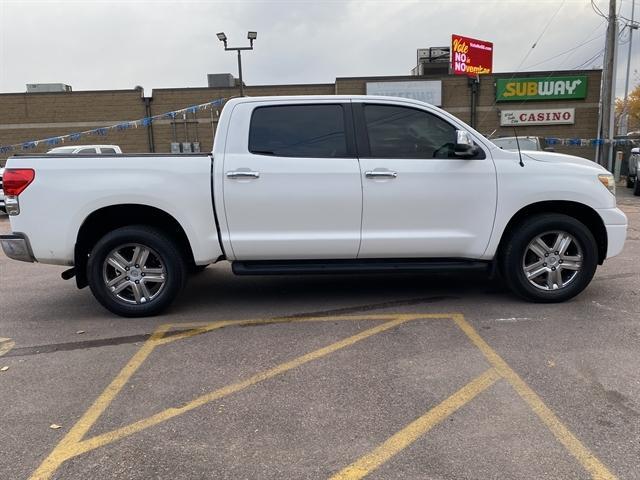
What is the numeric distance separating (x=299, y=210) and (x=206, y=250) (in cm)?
95

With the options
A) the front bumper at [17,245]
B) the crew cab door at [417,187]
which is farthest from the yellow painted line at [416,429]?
the front bumper at [17,245]

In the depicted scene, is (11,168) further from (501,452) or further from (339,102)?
(501,452)

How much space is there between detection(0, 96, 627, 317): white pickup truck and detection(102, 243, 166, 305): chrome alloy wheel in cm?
1

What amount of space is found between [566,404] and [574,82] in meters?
27.8

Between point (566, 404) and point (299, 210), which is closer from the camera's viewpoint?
point (566, 404)

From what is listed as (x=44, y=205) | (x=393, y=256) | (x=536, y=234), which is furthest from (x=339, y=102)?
(x=44, y=205)

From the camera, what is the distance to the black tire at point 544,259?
502 cm

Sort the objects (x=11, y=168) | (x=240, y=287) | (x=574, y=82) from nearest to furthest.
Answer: (x=11, y=168)
(x=240, y=287)
(x=574, y=82)

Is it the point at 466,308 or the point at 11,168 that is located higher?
the point at 11,168

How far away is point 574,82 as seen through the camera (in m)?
26.9

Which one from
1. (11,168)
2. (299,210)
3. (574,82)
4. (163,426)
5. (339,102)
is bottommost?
(163,426)

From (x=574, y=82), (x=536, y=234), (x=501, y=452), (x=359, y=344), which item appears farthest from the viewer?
(x=574, y=82)

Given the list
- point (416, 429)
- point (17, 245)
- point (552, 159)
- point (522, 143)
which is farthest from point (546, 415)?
point (522, 143)

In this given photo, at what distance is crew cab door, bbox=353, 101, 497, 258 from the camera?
16.0 feet
